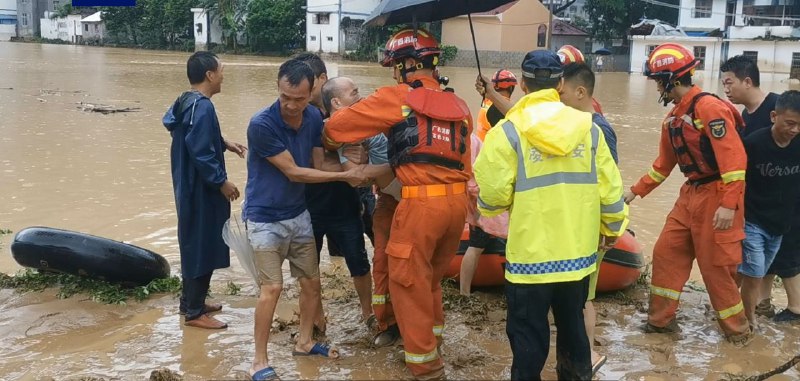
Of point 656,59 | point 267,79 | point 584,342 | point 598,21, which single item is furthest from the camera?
point 598,21

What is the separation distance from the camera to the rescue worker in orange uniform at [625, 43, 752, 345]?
4.47 m

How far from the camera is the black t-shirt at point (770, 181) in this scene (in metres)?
4.84

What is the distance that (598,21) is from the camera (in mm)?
51906

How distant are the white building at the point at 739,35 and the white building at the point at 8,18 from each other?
7225 centimetres

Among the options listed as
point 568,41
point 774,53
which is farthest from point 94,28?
point 774,53

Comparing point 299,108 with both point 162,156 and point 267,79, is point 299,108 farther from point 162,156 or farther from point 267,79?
point 267,79

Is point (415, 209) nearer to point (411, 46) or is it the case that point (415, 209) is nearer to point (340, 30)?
point (411, 46)

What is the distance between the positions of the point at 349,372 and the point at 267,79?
27194 millimetres

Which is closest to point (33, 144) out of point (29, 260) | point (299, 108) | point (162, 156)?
point (162, 156)

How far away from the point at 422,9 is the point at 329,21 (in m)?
49.3

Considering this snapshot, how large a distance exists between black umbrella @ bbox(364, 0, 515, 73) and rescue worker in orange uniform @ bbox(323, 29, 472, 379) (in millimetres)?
449

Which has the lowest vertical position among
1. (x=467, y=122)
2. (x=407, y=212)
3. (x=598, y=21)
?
(x=407, y=212)

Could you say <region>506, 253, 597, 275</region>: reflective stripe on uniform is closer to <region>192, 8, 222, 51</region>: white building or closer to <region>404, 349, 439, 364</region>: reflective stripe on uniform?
<region>404, 349, 439, 364</region>: reflective stripe on uniform

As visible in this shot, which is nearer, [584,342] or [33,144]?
[584,342]
